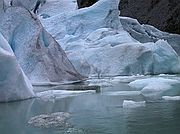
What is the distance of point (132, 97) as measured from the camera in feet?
24.1

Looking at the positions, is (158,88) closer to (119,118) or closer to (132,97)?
(132,97)

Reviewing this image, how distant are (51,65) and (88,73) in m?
3.40

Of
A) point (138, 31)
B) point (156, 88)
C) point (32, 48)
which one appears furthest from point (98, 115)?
Answer: point (138, 31)

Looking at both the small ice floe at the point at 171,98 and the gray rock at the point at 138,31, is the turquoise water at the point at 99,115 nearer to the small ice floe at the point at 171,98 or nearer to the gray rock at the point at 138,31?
the small ice floe at the point at 171,98

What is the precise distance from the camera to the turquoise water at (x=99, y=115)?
4527 mm

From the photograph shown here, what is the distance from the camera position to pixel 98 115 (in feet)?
18.2

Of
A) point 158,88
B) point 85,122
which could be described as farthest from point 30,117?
point 158,88

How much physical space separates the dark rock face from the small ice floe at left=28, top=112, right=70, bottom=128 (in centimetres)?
2418

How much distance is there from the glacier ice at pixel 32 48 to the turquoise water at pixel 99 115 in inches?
131

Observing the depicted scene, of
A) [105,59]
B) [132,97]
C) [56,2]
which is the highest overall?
[132,97]

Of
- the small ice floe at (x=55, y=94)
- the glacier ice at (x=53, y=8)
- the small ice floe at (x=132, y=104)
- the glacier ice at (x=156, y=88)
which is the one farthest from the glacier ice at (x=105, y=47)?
the small ice floe at (x=132, y=104)

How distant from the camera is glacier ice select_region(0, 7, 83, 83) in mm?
10789

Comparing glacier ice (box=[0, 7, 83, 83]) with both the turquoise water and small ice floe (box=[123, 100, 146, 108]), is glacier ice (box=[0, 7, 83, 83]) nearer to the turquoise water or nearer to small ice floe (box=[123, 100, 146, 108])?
the turquoise water

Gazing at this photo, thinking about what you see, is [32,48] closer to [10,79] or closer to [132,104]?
[10,79]
